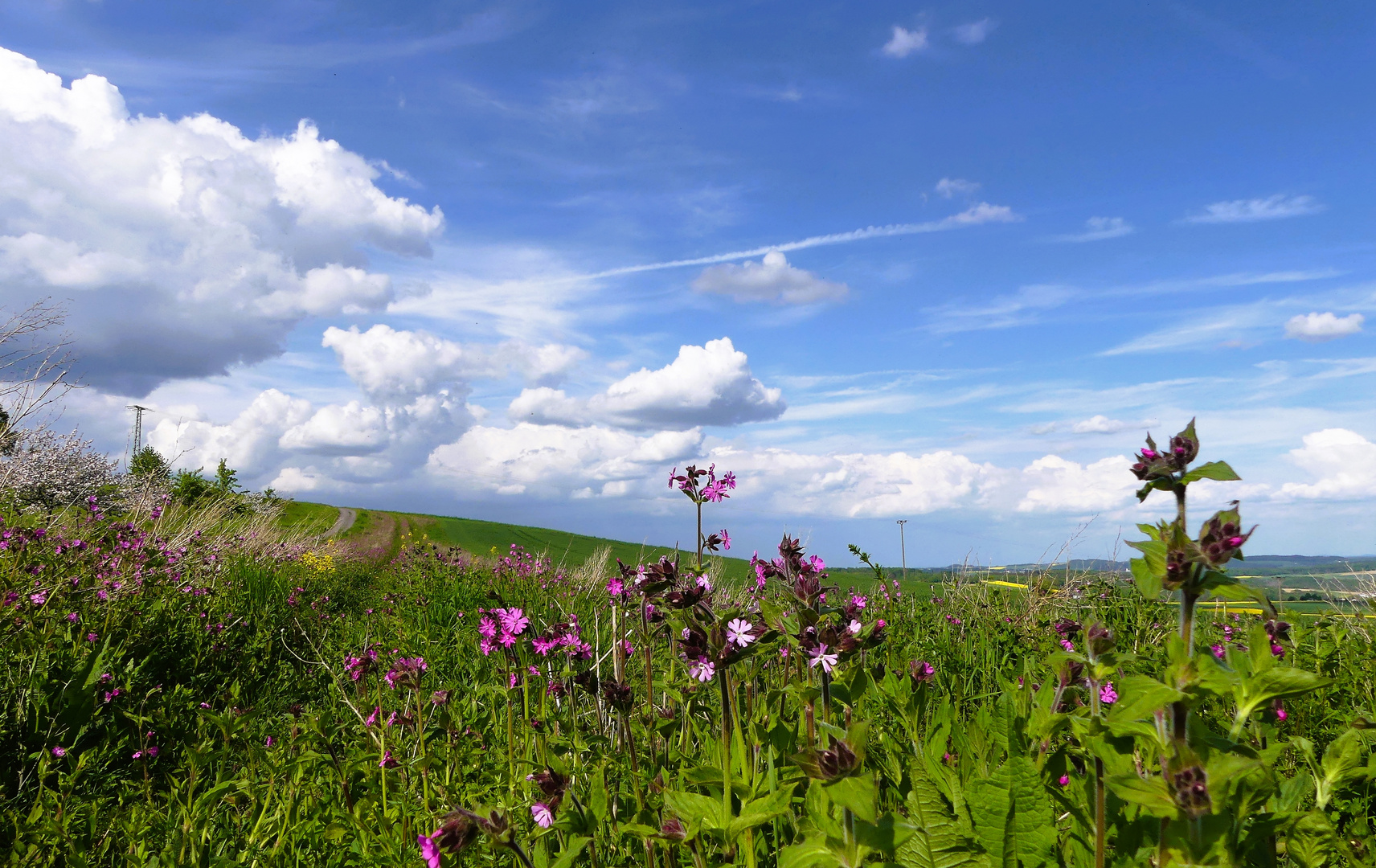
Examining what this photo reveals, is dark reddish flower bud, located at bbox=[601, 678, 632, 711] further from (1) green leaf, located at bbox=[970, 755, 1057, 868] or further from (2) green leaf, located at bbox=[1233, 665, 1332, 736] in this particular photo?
(2) green leaf, located at bbox=[1233, 665, 1332, 736]

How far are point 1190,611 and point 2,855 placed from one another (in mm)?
4340

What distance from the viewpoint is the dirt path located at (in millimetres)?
39519

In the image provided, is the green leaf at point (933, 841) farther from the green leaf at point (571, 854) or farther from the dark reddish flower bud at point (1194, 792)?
the green leaf at point (571, 854)

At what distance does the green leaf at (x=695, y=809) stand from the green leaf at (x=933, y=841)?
0.39 metres

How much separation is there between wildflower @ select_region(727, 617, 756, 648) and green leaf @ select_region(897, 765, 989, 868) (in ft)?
1.68

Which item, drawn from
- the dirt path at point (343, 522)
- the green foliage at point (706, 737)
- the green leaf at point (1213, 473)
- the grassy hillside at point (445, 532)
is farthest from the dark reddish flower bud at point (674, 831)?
the dirt path at point (343, 522)

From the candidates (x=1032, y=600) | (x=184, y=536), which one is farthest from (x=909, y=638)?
(x=184, y=536)

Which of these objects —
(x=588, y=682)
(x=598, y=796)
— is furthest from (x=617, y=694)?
(x=598, y=796)

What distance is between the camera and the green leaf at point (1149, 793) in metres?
1.07

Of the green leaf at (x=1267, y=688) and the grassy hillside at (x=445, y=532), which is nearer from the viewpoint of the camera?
the green leaf at (x=1267, y=688)

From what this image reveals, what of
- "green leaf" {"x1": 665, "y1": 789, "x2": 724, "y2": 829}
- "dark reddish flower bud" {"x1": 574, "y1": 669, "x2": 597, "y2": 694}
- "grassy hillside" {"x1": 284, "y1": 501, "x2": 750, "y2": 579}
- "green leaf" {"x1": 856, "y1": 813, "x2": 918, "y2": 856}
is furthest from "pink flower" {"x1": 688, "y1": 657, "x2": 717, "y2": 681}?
"grassy hillside" {"x1": 284, "y1": 501, "x2": 750, "y2": 579}

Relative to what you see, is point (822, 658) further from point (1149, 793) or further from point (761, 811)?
point (1149, 793)

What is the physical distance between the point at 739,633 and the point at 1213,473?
1.14 meters

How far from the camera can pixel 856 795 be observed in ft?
3.69
